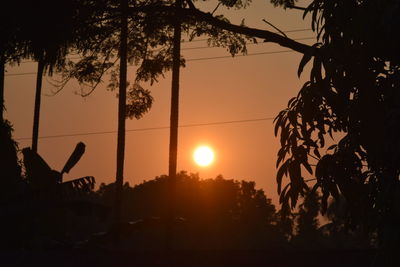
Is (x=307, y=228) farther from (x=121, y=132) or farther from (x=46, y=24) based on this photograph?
(x=46, y=24)

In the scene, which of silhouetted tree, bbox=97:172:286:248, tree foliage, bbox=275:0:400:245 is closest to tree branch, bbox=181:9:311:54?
tree foliage, bbox=275:0:400:245

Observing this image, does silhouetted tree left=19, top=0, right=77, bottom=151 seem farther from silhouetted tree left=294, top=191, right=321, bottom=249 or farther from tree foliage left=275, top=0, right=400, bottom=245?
silhouetted tree left=294, top=191, right=321, bottom=249

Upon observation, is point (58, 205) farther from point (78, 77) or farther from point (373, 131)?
point (373, 131)

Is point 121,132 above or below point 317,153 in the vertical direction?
above

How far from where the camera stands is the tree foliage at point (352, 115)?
13227 mm

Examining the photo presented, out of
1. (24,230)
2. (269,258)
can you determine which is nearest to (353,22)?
(269,258)

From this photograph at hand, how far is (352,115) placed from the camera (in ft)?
45.0

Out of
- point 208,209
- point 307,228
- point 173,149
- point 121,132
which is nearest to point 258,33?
point 173,149

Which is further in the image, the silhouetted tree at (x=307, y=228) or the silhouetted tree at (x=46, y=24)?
the silhouetted tree at (x=307, y=228)

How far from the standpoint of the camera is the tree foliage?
13227mm

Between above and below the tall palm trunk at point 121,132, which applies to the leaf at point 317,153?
below

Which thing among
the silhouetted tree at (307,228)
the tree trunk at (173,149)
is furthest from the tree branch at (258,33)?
the silhouetted tree at (307,228)

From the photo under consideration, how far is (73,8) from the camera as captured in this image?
62.5ft

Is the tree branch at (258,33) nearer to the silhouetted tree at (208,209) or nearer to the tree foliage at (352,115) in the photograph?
the tree foliage at (352,115)
